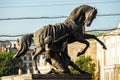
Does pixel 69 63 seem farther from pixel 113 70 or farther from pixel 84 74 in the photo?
pixel 113 70

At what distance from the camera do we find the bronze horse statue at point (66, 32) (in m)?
18.3

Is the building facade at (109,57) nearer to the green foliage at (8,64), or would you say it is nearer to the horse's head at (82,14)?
the green foliage at (8,64)

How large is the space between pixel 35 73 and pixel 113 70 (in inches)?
2448

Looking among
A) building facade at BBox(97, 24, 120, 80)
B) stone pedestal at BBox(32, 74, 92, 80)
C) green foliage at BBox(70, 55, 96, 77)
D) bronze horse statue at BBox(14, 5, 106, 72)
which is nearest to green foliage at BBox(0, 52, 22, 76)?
green foliage at BBox(70, 55, 96, 77)

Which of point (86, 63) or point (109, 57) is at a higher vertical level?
point (109, 57)

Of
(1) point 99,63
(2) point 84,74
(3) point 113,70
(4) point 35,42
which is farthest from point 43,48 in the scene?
(1) point 99,63

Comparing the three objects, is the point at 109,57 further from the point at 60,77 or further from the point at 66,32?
the point at 60,77

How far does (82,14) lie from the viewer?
18.8 m

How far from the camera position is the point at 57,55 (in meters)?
18.6

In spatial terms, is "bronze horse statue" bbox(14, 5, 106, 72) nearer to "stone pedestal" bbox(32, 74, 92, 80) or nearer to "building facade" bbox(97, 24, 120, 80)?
"stone pedestal" bbox(32, 74, 92, 80)

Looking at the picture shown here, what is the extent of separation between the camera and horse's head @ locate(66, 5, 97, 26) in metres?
18.6

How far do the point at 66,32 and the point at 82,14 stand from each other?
2.72 ft

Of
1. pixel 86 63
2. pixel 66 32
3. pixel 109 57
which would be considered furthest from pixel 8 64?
pixel 66 32

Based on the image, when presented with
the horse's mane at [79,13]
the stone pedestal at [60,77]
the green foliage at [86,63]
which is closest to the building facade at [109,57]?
the green foliage at [86,63]
